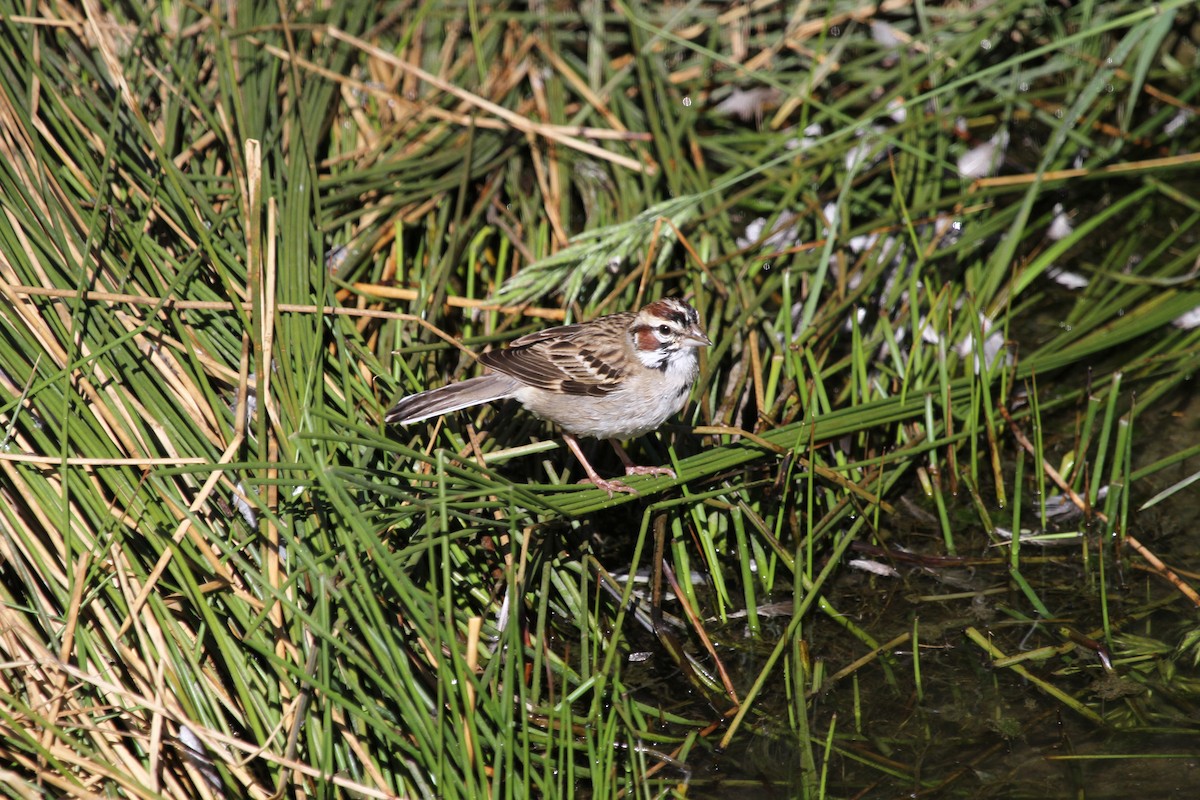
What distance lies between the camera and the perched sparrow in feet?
15.3

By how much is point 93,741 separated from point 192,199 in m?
2.72

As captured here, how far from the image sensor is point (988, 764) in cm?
405

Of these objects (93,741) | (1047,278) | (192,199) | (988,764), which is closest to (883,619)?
(988,764)

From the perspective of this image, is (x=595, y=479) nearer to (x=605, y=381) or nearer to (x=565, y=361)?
(x=605, y=381)

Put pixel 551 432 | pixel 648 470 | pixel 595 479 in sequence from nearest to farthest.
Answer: pixel 595 479
pixel 648 470
pixel 551 432

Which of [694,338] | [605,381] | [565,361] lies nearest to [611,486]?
[605,381]

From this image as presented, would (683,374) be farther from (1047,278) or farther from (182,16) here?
(182,16)

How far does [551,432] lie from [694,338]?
92cm

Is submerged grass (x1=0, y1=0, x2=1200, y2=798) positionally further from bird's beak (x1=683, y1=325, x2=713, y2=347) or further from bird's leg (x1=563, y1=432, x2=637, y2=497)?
bird's beak (x1=683, y1=325, x2=713, y2=347)

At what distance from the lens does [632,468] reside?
16.3 feet

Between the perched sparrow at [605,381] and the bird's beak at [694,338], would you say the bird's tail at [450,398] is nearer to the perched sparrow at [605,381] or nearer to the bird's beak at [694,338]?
the perched sparrow at [605,381]

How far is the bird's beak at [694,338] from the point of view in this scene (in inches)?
186

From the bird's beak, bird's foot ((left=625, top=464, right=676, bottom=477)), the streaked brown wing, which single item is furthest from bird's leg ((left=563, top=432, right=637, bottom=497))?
the bird's beak

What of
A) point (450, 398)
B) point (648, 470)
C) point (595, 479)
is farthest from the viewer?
point (648, 470)
